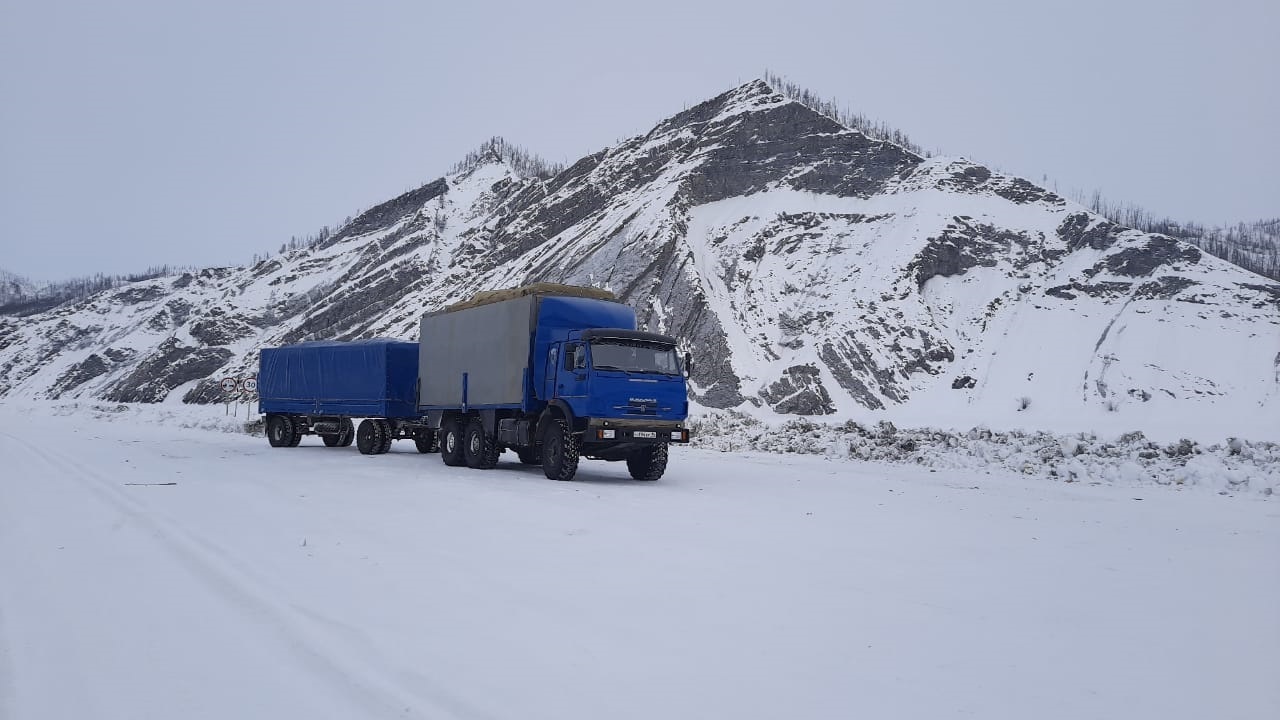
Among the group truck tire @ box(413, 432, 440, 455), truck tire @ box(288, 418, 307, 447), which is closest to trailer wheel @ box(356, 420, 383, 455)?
truck tire @ box(413, 432, 440, 455)

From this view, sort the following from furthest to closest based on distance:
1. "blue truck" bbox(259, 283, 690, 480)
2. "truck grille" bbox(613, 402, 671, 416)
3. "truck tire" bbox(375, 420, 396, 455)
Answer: "truck tire" bbox(375, 420, 396, 455) < "blue truck" bbox(259, 283, 690, 480) < "truck grille" bbox(613, 402, 671, 416)

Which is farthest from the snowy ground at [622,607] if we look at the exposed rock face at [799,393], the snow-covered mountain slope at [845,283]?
the exposed rock face at [799,393]

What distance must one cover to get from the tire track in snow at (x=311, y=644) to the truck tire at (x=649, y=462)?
9136mm

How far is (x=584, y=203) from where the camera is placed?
64.9 metres

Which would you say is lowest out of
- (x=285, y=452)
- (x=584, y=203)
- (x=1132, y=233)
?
(x=285, y=452)

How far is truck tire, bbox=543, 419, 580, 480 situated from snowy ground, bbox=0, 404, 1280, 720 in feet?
10.8

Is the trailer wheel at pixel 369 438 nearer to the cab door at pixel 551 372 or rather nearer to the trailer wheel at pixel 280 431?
the trailer wheel at pixel 280 431

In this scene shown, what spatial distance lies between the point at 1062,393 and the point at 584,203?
3828 centimetres

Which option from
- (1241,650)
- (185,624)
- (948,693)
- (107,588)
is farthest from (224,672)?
(1241,650)

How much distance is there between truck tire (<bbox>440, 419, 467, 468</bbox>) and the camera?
19719 mm

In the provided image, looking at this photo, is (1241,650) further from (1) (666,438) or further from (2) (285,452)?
(2) (285,452)

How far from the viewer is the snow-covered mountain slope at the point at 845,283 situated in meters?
40.5

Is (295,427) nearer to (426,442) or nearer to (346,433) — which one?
(346,433)

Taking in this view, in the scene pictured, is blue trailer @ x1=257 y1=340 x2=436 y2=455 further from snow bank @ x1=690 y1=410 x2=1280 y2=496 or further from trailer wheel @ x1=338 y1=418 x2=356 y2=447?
snow bank @ x1=690 y1=410 x2=1280 y2=496
